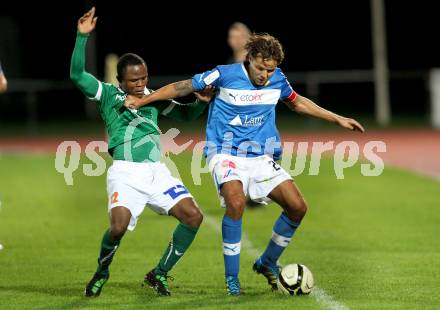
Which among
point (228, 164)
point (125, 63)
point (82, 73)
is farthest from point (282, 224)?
point (82, 73)

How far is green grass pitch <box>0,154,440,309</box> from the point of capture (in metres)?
8.02

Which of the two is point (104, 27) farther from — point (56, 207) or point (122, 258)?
point (122, 258)

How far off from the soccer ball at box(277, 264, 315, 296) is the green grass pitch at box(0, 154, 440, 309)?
0.27 ft

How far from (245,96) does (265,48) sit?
1.46 feet

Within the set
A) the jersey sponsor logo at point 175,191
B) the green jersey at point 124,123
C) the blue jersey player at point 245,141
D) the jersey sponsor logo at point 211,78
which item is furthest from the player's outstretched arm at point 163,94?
the jersey sponsor logo at point 175,191

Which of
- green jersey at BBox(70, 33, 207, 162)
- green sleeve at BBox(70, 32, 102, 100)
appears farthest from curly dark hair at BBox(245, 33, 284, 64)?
green sleeve at BBox(70, 32, 102, 100)

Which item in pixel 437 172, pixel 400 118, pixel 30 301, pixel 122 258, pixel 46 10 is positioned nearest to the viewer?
pixel 30 301

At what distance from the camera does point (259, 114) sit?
27.4ft

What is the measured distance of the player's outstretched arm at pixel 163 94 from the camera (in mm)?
7930

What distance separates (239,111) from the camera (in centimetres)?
829

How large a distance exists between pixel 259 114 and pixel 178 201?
96 cm

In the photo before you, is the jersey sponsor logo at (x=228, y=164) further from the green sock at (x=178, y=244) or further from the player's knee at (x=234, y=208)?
the green sock at (x=178, y=244)

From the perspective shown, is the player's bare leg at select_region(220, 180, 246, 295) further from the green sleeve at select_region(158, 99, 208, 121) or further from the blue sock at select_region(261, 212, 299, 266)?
the green sleeve at select_region(158, 99, 208, 121)

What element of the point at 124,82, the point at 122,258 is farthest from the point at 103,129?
the point at 124,82
